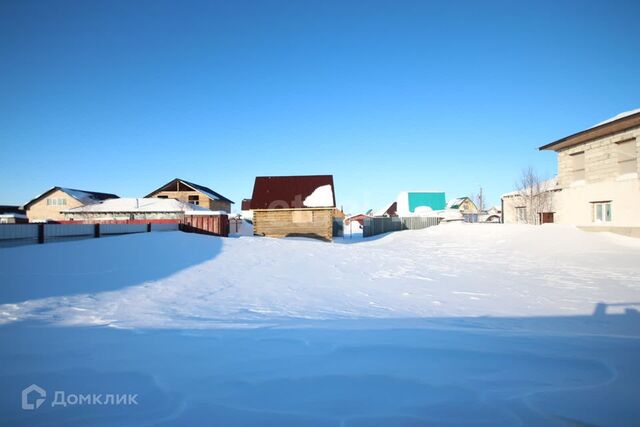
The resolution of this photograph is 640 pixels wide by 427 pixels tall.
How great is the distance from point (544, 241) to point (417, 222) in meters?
16.1

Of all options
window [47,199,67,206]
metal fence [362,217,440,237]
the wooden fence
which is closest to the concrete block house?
metal fence [362,217,440,237]

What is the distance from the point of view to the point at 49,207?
3850cm

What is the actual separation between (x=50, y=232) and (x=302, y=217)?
45.6ft

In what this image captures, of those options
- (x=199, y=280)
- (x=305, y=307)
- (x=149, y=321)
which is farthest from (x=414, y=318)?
(x=199, y=280)

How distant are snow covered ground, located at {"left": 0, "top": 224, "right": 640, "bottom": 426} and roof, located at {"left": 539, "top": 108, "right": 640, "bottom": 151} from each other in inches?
388

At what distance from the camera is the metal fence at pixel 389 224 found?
30047 mm

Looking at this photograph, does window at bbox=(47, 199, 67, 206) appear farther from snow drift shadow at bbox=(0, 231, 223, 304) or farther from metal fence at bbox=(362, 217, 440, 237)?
metal fence at bbox=(362, 217, 440, 237)

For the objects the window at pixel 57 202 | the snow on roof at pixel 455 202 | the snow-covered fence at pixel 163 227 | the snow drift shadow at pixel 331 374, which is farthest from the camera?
the snow on roof at pixel 455 202

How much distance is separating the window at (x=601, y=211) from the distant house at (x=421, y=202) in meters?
34.0

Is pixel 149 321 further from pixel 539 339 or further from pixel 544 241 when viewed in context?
pixel 544 241

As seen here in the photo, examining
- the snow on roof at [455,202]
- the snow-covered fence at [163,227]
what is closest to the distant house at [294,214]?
the snow-covered fence at [163,227]

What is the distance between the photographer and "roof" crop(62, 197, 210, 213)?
30.0 meters

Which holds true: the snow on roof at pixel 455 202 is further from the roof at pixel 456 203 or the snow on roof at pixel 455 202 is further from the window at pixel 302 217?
the window at pixel 302 217

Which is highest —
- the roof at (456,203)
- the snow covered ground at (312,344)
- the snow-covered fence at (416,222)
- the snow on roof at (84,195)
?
the snow on roof at (84,195)
